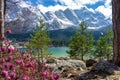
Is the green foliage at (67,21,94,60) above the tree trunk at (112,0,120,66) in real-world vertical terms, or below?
below

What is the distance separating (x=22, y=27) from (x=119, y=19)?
4368mm

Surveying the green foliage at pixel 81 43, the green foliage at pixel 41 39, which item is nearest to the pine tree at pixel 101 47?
the green foliage at pixel 81 43

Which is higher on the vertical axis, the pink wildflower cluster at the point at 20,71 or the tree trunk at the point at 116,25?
the tree trunk at the point at 116,25

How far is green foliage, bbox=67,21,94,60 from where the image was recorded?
52.5 metres

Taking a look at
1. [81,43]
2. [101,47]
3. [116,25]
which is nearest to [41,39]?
[81,43]

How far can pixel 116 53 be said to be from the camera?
1041 cm

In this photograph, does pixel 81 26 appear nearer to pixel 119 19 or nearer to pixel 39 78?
pixel 119 19

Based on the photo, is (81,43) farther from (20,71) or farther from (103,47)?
(20,71)

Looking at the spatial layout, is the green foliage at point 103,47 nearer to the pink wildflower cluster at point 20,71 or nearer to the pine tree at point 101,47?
the pine tree at point 101,47

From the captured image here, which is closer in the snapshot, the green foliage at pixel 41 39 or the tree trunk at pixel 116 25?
the tree trunk at pixel 116 25

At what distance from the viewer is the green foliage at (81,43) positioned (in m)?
52.5

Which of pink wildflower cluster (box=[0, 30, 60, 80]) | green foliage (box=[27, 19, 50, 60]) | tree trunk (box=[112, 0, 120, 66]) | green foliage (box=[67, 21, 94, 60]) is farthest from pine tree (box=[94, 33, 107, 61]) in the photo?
pink wildflower cluster (box=[0, 30, 60, 80])

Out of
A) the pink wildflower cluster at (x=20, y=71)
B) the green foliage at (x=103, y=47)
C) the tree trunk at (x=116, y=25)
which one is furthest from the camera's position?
the green foliage at (x=103, y=47)

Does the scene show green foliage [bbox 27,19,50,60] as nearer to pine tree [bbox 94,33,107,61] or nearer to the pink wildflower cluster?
pine tree [bbox 94,33,107,61]
